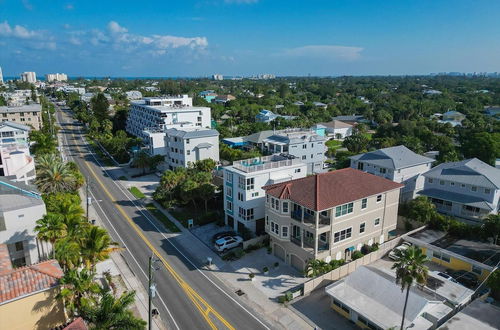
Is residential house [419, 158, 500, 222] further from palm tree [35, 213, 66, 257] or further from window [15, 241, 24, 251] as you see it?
window [15, 241, 24, 251]

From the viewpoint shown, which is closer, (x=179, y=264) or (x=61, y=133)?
(x=179, y=264)

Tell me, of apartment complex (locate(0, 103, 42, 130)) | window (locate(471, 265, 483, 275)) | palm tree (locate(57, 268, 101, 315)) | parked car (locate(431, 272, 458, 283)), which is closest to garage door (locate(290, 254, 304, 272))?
parked car (locate(431, 272, 458, 283))

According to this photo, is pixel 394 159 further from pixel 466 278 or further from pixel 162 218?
pixel 162 218

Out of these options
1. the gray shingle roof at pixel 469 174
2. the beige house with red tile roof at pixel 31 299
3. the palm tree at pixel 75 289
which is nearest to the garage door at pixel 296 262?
the palm tree at pixel 75 289

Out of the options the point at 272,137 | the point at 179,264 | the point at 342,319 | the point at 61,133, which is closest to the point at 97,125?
the point at 61,133

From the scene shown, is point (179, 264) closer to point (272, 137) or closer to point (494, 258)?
point (494, 258)
